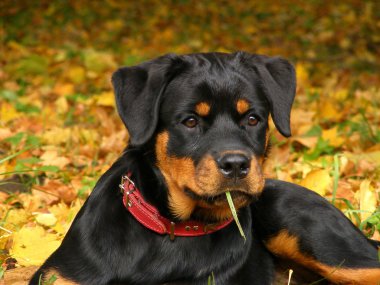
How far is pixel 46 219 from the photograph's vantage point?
4.45 metres

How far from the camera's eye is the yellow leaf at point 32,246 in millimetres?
3955

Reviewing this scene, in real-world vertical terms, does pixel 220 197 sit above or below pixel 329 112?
above

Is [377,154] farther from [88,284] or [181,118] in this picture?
[88,284]

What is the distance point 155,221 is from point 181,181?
282 millimetres

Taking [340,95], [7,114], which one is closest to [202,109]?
[7,114]

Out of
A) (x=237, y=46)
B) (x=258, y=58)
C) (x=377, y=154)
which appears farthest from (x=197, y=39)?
(x=258, y=58)

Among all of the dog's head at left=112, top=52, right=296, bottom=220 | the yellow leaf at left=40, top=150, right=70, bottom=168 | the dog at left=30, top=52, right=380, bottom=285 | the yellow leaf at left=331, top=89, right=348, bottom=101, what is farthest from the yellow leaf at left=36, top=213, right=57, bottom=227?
the yellow leaf at left=331, top=89, right=348, bottom=101

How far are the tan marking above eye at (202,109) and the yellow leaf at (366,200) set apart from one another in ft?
5.43

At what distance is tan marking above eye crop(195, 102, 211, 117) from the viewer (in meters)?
3.39

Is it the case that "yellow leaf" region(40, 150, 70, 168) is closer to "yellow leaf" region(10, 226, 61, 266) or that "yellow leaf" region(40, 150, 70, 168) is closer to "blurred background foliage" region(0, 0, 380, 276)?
"blurred background foliage" region(0, 0, 380, 276)

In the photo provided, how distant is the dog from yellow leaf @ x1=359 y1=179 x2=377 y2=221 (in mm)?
824

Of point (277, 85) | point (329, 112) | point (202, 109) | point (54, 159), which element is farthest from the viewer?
point (329, 112)

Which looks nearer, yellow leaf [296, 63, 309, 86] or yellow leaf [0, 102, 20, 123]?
yellow leaf [0, 102, 20, 123]

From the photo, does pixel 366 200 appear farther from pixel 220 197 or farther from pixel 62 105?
pixel 62 105
